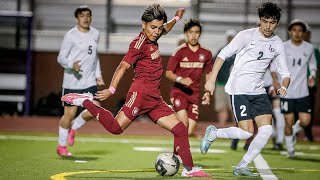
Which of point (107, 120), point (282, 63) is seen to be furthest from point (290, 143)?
point (107, 120)

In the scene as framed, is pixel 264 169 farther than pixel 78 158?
No

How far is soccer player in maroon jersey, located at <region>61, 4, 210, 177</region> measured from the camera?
33.4ft

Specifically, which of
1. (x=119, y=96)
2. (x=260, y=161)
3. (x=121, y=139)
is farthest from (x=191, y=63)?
(x=119, y=96)

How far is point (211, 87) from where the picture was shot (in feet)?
33.1

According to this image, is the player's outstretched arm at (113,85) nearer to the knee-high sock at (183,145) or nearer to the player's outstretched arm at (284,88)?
the knee-high sock at (183,145)

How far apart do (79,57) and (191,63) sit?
6.36 feet

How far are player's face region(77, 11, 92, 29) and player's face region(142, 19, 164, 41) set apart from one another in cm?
335

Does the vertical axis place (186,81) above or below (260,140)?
above

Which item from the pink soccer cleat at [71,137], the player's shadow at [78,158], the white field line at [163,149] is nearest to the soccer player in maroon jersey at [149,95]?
the player's shadow at [78,158]

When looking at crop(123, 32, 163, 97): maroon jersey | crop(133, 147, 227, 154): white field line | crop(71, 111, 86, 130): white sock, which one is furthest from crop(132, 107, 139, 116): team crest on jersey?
crop(133, 147, 227, 154): white field line

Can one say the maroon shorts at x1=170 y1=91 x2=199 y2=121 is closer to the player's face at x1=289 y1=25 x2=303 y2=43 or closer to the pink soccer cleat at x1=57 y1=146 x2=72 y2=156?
the pink soccer cleat at x1=57 y1=146 x2=72 y2=156

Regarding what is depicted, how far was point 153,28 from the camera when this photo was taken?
10219 mm

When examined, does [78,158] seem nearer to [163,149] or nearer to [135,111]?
[163,149]

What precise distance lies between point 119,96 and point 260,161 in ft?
33.6
